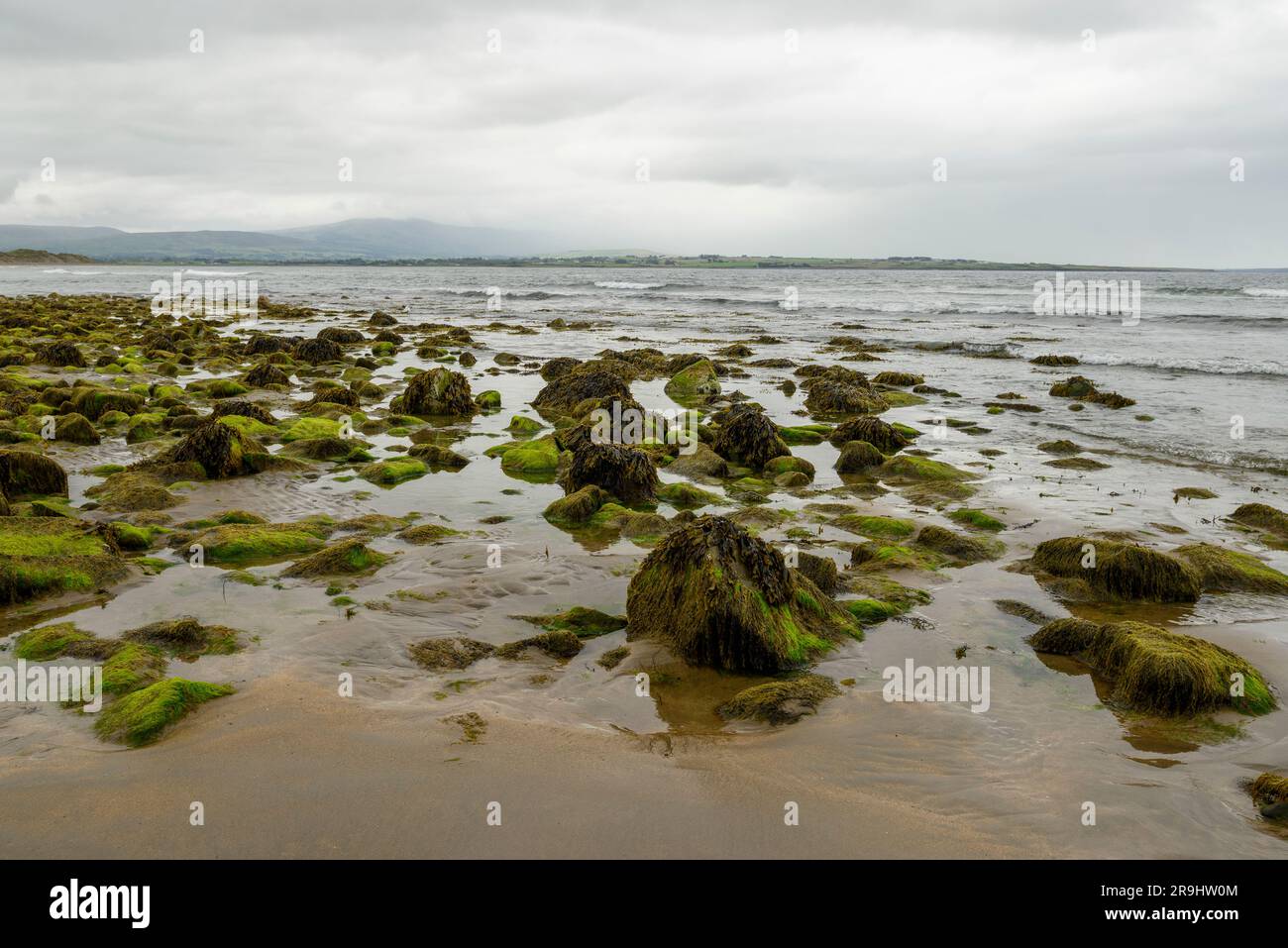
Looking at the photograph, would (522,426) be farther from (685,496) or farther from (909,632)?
(909,632)

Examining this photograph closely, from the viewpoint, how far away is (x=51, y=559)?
7.74m

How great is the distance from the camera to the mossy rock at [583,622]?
741 centimetres

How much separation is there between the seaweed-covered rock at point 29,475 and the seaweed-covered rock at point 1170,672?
12.6 m

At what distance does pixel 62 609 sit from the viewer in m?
7.27

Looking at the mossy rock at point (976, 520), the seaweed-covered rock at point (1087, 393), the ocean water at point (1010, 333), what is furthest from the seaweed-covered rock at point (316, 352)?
the seaweed-covered rock at point (1087, 393)

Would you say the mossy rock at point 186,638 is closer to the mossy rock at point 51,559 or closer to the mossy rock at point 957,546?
the mossy rock at point 51,559

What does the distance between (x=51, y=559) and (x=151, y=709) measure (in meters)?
3.36

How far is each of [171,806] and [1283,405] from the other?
24.8 metres

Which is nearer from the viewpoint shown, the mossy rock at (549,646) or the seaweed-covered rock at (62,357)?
the mossy rock at (549,646)

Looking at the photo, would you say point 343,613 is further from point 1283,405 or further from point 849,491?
point 1283,405

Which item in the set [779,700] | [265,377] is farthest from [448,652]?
[265,377]

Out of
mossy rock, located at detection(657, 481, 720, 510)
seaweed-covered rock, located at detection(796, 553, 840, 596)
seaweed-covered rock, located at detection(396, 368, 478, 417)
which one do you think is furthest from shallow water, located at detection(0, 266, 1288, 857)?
seaweed-covered rock, located at detection(796, 553, 840, 596)

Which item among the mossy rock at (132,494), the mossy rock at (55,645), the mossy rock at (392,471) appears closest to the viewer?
the mossy rock at (55,645)

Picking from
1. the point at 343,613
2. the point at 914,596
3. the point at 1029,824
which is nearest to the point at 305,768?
the point at 343,613
